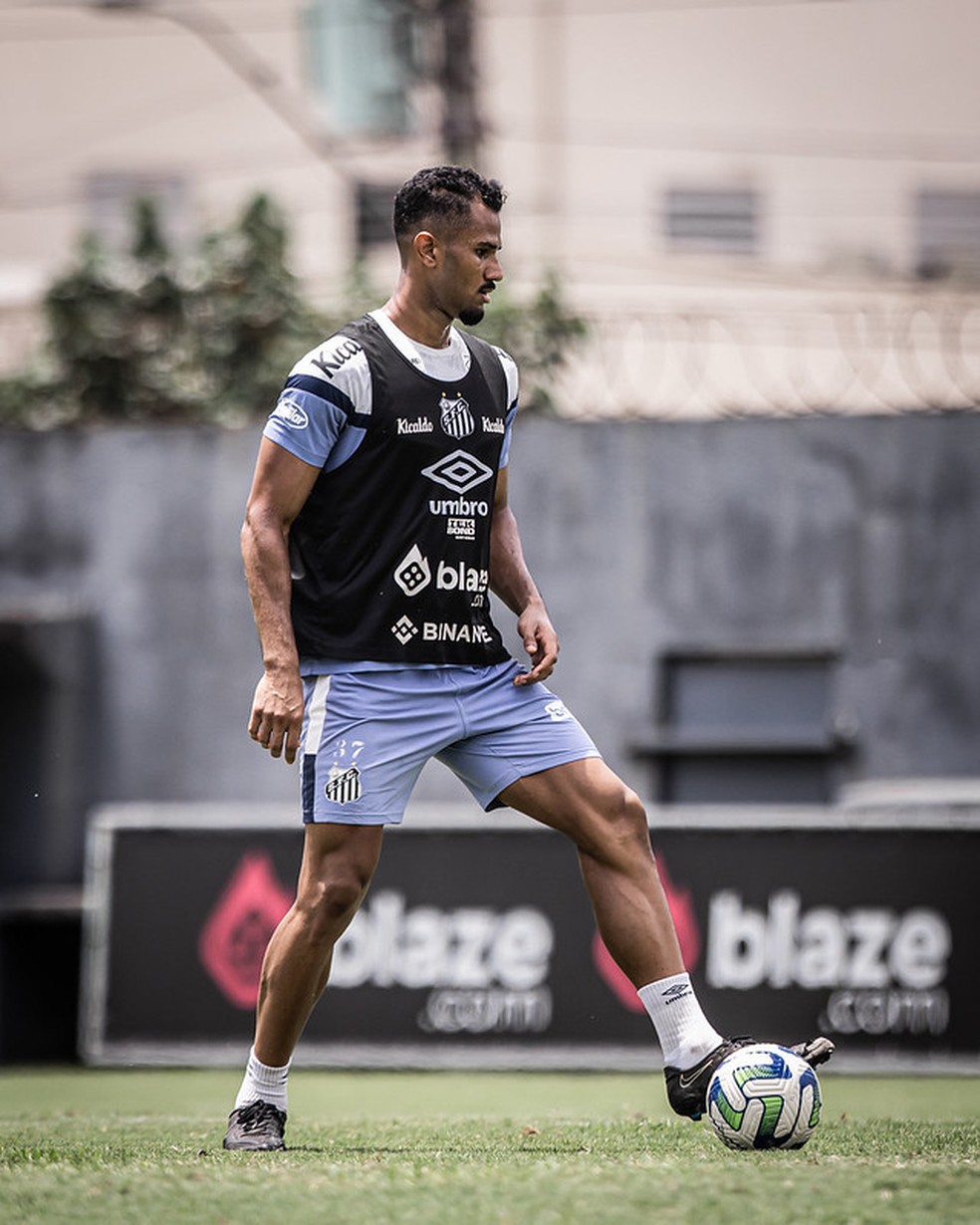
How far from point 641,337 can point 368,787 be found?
8.04 meters

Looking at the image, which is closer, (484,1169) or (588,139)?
(484,1169)

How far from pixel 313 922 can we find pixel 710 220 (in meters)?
18.1

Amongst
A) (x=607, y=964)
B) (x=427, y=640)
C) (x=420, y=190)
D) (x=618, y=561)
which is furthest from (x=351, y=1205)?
(x=618, y=561)

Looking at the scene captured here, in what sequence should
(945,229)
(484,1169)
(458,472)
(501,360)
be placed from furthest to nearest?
(945,229)
(501,360)
(458,472)
(484,1169)

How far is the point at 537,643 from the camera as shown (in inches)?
230

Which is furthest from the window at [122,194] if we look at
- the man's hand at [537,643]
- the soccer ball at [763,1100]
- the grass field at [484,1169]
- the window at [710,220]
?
the soccer ball at [763,1100]

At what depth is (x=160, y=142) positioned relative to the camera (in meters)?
24.5

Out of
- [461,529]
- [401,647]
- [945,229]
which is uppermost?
[945,229]

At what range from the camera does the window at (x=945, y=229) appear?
2072cm

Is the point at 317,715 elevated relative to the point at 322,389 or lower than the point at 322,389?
lower

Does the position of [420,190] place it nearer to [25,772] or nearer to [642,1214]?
[642,1214]

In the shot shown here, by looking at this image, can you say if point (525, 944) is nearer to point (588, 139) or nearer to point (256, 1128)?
point (256, 1128)

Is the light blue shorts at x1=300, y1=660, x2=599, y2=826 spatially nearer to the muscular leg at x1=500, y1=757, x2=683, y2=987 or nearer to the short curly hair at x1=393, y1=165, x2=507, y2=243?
the muscular leg at x1=500, y1=757, x2=683, y2=987

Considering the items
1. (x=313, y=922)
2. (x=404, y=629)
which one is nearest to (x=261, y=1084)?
(x=313, y=922)
